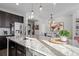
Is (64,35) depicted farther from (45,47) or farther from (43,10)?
(43,10)

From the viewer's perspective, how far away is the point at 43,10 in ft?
5.17

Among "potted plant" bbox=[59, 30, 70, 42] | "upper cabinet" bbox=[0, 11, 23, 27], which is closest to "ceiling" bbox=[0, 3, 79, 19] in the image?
"upper cabinet" bbox=[0, 11, 23, 27]

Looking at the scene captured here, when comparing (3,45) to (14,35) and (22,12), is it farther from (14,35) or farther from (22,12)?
(22,12)

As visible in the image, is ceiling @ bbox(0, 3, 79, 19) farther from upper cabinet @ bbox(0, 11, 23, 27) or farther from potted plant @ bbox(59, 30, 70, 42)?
potted plant @ bbox(59, 30, 70, 42)

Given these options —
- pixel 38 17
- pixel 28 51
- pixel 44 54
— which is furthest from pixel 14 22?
pixel 44 54

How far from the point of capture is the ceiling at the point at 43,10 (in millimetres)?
1523

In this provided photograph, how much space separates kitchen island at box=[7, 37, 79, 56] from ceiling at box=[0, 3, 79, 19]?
1.38 feet

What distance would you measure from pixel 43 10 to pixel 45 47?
0.60 metres

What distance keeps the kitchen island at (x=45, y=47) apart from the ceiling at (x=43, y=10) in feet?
1.38

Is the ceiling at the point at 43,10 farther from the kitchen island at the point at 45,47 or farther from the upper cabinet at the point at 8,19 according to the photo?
the kitchen island at the point at 45,47

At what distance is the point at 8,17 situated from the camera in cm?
156

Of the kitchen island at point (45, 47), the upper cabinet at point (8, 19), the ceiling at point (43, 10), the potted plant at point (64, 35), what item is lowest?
the kitchen island at point (45, 47)

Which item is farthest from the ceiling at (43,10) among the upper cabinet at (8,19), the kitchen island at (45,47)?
the kitchen island at (45,47)

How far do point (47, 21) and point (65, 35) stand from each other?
0.37 metres
